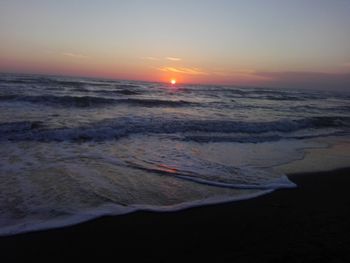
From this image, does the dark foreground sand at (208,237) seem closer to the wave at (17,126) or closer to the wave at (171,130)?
the wave at (171,130)

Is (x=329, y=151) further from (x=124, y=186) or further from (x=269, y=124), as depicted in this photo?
(x=124, y=186)

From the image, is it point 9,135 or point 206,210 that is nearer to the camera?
point 206,210

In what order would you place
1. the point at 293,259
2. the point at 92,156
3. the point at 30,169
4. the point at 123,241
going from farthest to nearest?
the point at 92,156 → the point at 30,169 → the point at 123,241 → the point at 293,259

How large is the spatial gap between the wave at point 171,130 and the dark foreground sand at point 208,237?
6322 millimetres

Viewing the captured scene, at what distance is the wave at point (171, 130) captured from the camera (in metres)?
10.7

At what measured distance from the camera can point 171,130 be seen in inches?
520

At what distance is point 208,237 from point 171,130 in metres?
9.03

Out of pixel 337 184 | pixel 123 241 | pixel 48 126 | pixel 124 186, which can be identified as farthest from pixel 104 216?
pixel 48 126

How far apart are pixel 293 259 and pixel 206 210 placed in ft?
5.56

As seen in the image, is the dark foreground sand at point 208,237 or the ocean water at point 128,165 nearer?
the dark foreground sand at point 208,237

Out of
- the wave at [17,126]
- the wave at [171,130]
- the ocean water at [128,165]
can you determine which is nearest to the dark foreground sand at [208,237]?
the ocean water at [128,165]

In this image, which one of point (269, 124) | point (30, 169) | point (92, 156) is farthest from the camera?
point (269, 124)

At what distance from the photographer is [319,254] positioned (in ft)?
12.6

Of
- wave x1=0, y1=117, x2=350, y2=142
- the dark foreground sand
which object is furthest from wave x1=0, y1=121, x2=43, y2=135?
the dark foreground sand
